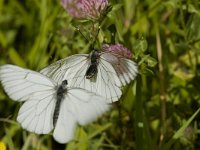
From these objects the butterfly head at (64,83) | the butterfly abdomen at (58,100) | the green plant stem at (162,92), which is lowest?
the green plant stem at (162,92)

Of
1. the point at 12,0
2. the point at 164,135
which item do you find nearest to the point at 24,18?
the point at 12,0

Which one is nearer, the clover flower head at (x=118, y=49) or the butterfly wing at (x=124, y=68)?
the butterfly wing at (x=124, y=68)

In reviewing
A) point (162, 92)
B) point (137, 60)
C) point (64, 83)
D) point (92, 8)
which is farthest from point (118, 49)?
point (162, 92)

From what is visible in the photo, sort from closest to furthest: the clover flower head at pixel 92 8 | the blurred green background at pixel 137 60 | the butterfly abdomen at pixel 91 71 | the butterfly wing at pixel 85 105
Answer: the butterfly wing at pixel 85 105, the butterfly abdomen at pixel 91 71, the clover flower head at pixel 92 8, the blurred green background at pixel 137 60

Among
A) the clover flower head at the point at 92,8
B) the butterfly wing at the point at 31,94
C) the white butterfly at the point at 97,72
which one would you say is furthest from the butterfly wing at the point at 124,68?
the clover flower head at the point at 92,8

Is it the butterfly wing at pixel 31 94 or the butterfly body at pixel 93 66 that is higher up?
the butterfly body at pixel 93 66

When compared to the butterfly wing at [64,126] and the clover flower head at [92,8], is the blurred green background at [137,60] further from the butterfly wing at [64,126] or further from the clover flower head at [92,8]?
the butterfly wing at [64,126]

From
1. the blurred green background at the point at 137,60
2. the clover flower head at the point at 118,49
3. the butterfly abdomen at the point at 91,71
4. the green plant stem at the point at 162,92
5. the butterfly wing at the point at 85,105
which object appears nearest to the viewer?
the butterfly wing at the point at 85,105
